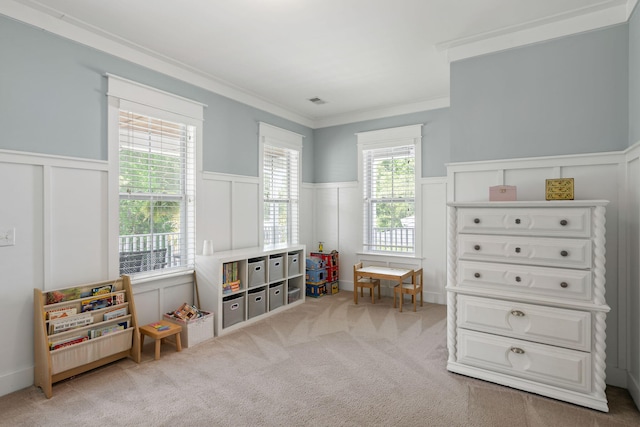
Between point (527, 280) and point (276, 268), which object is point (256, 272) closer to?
point (276, 268)

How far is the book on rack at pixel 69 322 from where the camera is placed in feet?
8.59

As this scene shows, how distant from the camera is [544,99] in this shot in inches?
115

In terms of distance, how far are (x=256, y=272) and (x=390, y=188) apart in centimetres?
246

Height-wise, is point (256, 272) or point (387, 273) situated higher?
point (256, 272)

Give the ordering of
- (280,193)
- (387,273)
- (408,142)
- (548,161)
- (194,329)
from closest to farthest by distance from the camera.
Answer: (548,161) → (194,329) → (387,273) → (408,142) → (280,193)

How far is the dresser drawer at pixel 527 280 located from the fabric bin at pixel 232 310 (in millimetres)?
2385

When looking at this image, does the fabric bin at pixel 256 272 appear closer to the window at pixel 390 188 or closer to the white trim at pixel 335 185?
the window at pixel 390 188

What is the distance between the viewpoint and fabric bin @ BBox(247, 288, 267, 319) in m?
4.08

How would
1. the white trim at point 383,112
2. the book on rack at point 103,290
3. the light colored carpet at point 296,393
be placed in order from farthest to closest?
1. the white trim at point 383,112
2. the book on rack at point 103,290
3. the light colored carpet at point 296,393

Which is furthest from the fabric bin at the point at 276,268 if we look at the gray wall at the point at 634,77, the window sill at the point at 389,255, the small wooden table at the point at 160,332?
the gray wall at the point at 634,77

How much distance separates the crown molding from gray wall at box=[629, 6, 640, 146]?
14cm

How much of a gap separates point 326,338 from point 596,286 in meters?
2.37

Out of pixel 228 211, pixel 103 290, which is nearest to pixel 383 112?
pixel 228 211

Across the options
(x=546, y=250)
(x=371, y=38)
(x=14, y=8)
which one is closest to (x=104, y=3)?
(x=14, y=8)
